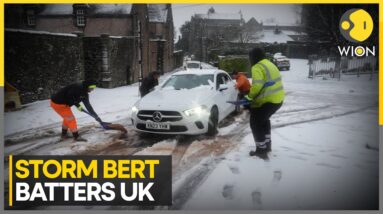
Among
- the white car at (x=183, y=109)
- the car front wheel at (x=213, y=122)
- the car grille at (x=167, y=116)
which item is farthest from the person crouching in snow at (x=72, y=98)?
the car front wheel at (x=213, y=122)

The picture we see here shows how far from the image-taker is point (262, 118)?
183 inches

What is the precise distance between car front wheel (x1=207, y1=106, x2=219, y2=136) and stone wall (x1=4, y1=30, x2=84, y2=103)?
4.70 meters

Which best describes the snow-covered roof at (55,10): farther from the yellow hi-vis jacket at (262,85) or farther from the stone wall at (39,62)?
the yellow hi-vis jacket at (262,85)

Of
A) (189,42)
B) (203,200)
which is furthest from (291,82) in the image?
(203,200)

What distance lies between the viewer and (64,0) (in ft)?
12.6

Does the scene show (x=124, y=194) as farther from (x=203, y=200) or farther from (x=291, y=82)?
(x=291, y=82)

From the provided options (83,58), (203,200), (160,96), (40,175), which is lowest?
(203,200)

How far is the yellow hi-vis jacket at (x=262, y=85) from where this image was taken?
14.6 feet

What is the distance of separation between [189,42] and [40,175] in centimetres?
837

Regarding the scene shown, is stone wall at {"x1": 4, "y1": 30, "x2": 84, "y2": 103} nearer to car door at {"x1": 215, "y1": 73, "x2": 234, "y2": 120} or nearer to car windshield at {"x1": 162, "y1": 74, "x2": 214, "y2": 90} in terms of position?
car windshield at {"x1": 162, "y1": 74, "x2": 214, "y2": 90}

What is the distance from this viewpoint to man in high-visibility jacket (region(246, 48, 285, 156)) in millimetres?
4469

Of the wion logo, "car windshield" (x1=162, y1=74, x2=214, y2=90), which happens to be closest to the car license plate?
"car windshield" (x1=162, y1=74, x2=214, y2=90)

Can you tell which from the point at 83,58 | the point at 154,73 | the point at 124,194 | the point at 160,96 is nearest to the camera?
the point at 124,194

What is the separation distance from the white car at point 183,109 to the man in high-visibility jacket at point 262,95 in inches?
44.7
